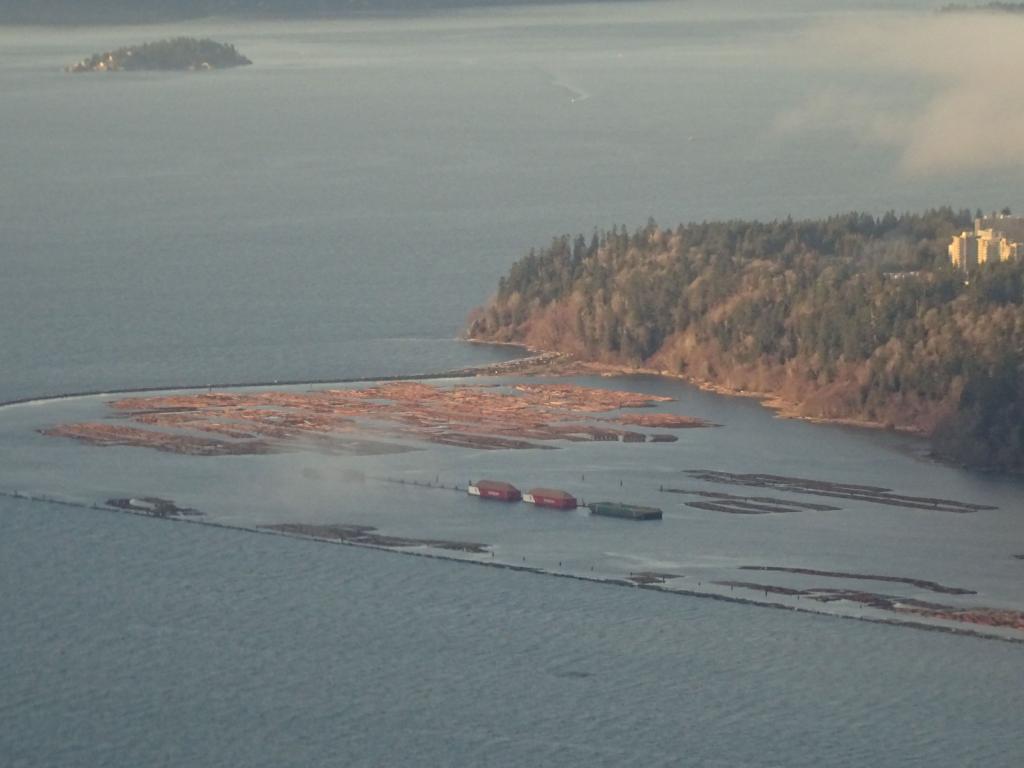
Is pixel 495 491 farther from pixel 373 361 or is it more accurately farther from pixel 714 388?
pixel 373 361

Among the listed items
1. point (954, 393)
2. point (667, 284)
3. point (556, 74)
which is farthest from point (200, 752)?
point (556, 74)

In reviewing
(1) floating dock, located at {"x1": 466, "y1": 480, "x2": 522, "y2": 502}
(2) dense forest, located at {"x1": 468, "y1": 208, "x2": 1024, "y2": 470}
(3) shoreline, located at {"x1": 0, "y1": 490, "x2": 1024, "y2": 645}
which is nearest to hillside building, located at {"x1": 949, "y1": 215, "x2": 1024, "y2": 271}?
(2) dense forest, located at {"x1": 468, "y1": 208, "x2": 1024, "y2": 470}

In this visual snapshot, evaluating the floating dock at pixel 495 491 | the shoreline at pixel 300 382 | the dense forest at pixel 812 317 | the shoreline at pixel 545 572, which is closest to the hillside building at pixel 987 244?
the dense forest at pixel 812 317

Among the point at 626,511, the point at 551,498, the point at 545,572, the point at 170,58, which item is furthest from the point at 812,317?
the point at 170,58

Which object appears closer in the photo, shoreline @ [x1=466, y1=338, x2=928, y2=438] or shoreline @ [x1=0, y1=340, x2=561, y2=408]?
shoreline @ [x1=466, y1=338, x2=928, y2=438]

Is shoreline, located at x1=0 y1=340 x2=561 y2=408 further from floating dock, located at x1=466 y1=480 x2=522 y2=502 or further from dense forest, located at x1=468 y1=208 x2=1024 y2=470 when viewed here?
floating dock, located at x1=466 y1=480 x2=522 y2=502
